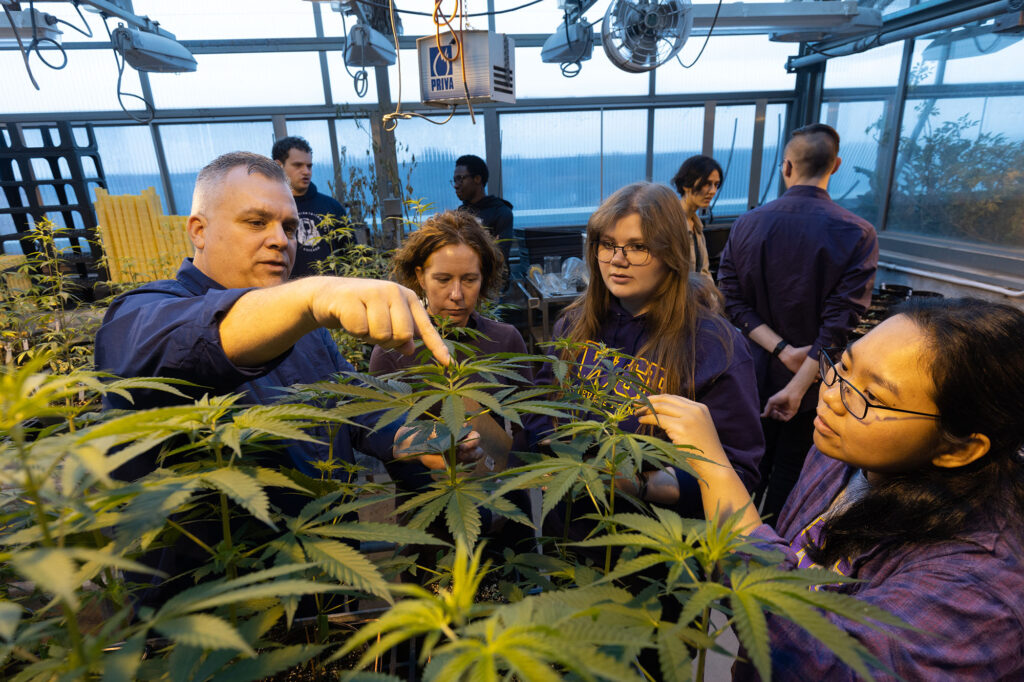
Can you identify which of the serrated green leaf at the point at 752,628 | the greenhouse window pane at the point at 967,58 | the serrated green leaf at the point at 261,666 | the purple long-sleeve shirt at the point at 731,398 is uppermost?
the greenhouse window pane at the point at 967,58

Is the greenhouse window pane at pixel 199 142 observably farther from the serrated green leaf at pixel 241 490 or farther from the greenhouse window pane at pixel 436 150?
the serrated green leaf at pixel 241 490

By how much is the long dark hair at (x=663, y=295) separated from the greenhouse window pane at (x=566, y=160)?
4.60m

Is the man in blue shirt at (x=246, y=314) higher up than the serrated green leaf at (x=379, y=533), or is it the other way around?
the man in blue shirt at (x=246, y=314)

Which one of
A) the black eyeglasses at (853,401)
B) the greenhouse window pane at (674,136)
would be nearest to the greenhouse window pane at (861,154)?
the greenhouse window pane at (674,136)

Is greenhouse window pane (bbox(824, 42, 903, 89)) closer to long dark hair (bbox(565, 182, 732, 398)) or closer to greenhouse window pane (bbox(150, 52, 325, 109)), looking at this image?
long dark hair (bbox(565, 182, 732, 398))

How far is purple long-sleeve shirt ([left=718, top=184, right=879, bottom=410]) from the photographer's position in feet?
6.70

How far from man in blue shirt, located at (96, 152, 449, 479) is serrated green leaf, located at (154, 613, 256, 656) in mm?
328

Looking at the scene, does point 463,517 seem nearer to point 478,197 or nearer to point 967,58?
point 478,197

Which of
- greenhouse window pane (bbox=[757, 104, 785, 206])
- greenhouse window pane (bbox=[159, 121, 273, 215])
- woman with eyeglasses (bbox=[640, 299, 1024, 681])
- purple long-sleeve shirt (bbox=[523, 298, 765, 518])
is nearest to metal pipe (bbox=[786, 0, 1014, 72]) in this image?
greenhouse window pane (bbox=[757, 104, 785, 206])

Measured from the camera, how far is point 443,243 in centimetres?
173

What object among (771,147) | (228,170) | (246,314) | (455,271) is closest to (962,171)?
(771,147)

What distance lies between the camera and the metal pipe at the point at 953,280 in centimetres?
335

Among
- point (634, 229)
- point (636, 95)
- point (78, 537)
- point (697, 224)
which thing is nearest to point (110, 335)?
point (78, 537)

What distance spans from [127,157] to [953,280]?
296 inches
